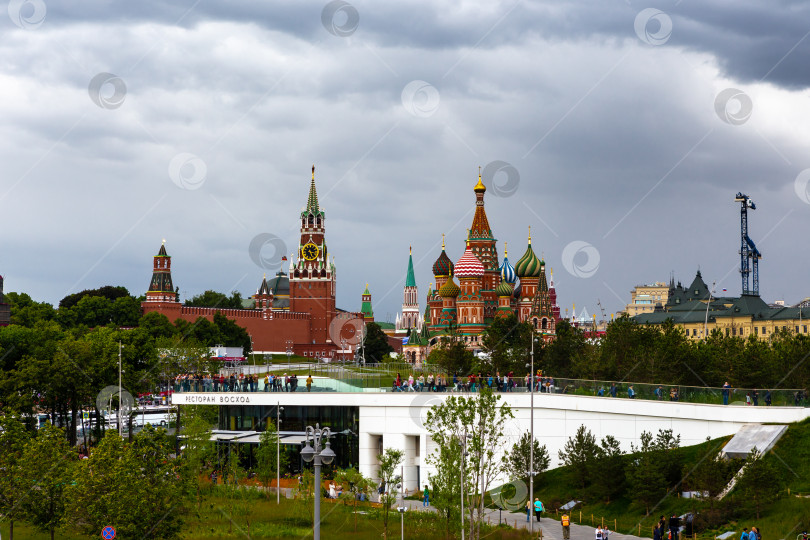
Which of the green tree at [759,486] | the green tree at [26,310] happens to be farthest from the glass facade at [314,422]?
the green tree at [26,310]

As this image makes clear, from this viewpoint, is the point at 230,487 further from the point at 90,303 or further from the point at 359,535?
the point at 90,303

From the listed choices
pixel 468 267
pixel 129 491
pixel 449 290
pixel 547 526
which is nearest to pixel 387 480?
pixel 547 526

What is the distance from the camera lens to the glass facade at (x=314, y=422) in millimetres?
65188

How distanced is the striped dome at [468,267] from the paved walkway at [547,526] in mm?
102413

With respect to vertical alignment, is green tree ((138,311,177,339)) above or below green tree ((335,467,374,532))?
above

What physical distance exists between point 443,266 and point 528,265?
17.6 meters

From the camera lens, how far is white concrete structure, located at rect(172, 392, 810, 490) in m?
52.1

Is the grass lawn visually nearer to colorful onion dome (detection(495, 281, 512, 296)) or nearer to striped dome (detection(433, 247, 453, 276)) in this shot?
colorful onion dome (detection(495, 281, 512, 296))

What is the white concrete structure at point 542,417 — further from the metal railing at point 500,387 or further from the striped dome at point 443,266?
the striped dome at point 443,266

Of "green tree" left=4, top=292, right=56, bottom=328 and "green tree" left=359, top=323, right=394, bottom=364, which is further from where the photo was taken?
"green tree" left=359, top=323, right=394, bottom=364

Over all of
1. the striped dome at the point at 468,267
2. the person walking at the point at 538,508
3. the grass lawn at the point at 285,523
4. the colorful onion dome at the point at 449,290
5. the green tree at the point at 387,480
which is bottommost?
the grass lawn at the point at 285,523

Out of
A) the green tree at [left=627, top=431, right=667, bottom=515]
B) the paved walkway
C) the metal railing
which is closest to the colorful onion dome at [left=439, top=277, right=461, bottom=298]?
the metal railing

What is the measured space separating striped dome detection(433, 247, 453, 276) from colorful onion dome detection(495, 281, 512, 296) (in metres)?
16.2

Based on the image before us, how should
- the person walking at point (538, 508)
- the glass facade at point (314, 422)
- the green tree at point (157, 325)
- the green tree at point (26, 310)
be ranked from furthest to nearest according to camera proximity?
1. the green tree at point (157, 325)
2. the green tree at point (26, 310)
3. the glass facade at point (314, 422)
4. the person walking at point (538, 508)
